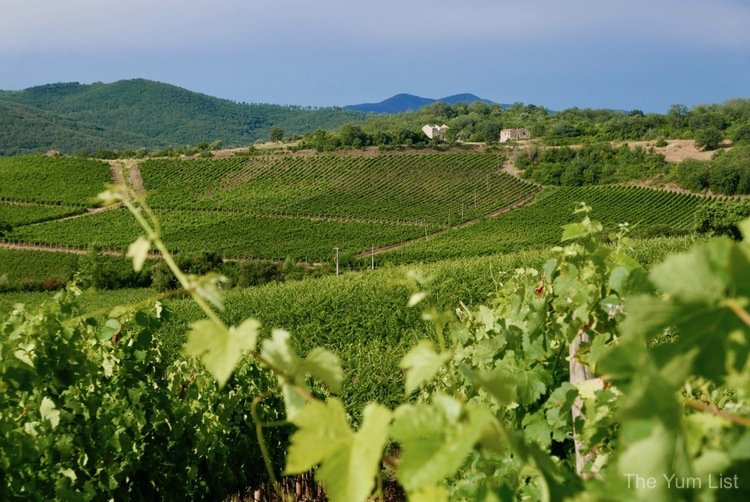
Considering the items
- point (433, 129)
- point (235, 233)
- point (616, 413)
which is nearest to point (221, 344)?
point (616, 413)

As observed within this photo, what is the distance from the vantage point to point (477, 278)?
18.8 meters

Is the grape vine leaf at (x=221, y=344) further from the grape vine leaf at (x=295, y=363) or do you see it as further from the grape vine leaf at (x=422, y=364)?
the grape vine leaf at (x=422, y=364)

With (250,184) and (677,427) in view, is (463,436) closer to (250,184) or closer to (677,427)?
(677,427)

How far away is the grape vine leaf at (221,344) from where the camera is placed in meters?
0.76

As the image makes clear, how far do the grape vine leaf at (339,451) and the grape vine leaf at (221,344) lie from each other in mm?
102

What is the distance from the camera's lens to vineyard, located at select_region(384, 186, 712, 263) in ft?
144

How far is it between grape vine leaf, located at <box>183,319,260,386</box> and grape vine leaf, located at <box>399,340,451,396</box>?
171 millimetres

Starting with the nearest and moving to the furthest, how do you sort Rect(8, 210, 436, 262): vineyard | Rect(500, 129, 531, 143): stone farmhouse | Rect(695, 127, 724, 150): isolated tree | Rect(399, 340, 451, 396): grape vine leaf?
Rect(399, 340, 451, 396): grape vine leaf < Rect(8, 210, 436, 262): vineyard < Rect(695, 127, 724, 150): isolated tree < Rect(500, 129, 531, 143): stone farmhouse

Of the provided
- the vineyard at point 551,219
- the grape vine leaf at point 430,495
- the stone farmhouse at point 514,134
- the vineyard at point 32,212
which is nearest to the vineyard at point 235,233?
the vineyard at point 32,212

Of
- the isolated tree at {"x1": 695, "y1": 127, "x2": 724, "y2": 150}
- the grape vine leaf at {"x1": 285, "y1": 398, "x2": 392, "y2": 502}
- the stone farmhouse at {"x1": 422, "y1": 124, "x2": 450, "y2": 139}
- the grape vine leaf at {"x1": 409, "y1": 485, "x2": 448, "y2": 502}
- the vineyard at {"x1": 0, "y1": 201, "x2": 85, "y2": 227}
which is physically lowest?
the vineyard at {"x1": 0, "y1": 201, "x2": 85, "y2": 227}

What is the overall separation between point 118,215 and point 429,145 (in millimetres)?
33901

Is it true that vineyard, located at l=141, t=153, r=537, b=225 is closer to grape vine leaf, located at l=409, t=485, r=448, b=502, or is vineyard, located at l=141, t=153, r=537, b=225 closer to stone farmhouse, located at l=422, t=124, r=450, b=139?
stone farmhouse, located at l=422, t=124, r=450, b=139

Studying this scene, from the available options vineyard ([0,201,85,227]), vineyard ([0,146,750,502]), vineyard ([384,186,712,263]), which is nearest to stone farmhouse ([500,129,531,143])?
vineyard ([384,186,712,263])

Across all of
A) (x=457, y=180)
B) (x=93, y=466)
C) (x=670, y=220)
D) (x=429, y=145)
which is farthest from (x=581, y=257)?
(x=429, y=145)
